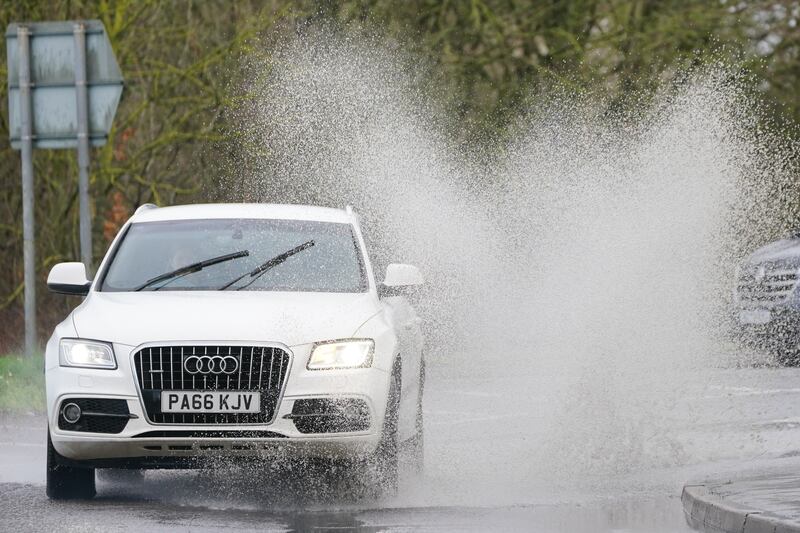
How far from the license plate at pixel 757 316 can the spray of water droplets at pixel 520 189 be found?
586 mm

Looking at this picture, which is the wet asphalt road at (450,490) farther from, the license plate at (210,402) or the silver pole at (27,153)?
the silver pole at (27,153)

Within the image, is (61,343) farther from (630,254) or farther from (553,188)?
(553,188)

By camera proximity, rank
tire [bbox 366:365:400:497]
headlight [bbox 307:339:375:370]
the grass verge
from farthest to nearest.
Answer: the grass verge → tire [bbox 366:365:400:497] → headlight [bbox 307:339:375:370]

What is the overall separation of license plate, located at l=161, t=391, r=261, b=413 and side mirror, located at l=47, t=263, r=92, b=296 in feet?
5.98

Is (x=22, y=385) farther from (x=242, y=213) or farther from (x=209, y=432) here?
(x=209, y=432)

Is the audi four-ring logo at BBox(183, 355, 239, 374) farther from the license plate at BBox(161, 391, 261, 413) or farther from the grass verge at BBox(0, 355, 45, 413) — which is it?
the grass verge at BBox(0, 355, 45, 413)

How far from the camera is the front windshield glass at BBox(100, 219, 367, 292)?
11016 millimetres

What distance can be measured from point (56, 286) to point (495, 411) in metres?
5.32

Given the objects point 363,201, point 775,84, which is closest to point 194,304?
point 363,201

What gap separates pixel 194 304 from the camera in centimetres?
1027

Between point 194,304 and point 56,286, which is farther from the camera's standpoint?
point 56,286

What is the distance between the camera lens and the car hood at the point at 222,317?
9891 millimetres

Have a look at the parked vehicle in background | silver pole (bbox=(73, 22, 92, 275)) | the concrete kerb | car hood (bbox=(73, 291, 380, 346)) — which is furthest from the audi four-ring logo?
the parked vehicle in background

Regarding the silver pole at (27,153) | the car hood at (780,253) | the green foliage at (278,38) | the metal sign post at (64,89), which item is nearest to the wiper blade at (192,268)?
the metal sign post at (64,89)
